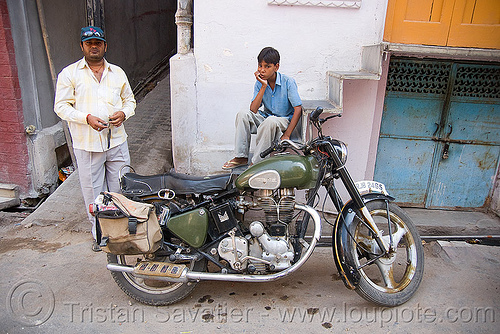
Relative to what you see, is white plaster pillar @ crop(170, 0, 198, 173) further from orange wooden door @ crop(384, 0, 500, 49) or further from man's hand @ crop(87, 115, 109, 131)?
orange wooden door @ crop(384, 0, 500, 49)

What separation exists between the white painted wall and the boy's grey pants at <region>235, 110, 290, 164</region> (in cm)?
66

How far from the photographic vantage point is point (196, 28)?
4.06 meters

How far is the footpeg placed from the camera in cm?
272

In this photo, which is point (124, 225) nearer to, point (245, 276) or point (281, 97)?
point (245, 276)

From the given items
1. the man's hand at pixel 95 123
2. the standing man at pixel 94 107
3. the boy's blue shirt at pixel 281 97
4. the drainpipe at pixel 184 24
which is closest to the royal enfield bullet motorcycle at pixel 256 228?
the man's hand at pixel 95 123

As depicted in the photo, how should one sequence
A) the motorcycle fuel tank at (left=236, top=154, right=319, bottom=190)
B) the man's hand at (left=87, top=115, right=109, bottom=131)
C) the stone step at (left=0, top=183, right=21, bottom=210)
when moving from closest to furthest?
the motorcycle fuel tank at (left=236, top=154, right=319, bottom=190) → the man's hand at (left=87, top=115, right=109, bottom=131) → the stone step at (left=0, top=183, right=21, bottom=210)

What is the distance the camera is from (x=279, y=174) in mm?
2695

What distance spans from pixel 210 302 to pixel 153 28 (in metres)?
6.20

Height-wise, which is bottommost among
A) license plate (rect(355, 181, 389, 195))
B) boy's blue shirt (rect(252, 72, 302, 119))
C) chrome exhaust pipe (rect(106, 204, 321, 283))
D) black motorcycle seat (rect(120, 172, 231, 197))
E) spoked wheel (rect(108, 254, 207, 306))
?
spoked wheel (rect(108, 254, 207, 306))

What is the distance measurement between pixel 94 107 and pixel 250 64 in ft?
5.49

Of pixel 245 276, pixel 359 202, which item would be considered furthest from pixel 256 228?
pixel 359 202

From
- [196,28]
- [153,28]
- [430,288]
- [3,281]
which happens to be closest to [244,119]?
[196,28]

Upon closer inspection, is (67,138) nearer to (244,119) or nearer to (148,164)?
(148,164)

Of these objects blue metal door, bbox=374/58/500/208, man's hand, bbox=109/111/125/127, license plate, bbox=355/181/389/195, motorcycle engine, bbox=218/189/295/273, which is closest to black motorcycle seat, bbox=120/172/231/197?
motorcycle engine, bbox=218/189/295/273
